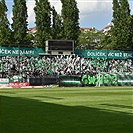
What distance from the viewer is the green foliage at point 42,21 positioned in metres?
63.2

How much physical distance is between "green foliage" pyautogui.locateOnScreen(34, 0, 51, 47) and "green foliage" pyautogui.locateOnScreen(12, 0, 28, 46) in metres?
2.18

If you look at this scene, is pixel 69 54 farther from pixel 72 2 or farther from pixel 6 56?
pixel 72 2

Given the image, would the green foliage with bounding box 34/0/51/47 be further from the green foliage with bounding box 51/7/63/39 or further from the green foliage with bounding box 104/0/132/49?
the green foliage with bounding box 104/0/132/49

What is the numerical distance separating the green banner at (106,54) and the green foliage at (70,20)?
551cm

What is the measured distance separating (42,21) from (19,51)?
9.71m

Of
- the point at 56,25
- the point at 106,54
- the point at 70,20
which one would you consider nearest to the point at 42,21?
the point at 56,25

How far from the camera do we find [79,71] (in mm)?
60750

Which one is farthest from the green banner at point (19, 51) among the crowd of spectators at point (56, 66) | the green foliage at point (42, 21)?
the green foliage at point (42, 21)

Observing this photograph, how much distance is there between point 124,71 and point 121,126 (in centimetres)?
5246

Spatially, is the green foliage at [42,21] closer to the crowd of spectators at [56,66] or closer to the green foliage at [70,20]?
the green foliage at [70,20]

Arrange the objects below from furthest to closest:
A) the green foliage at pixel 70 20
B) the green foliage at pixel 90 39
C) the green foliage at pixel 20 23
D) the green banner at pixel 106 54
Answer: the green foliage at pixel 90 39
the green foliage at pixel 70 20
the green foliage at pixel 20 23
the green banner at pixel 106 54

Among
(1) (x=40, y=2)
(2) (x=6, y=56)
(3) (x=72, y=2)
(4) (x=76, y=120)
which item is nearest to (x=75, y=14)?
(3) (x=72, y=2)

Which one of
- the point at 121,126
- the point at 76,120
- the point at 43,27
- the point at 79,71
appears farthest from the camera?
the point at 43,27

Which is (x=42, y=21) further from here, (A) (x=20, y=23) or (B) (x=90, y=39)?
(B) (x=90, y=39)
